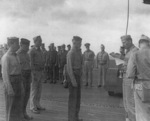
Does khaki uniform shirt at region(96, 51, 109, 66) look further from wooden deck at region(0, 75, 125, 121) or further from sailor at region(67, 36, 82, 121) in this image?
sailor at region(67, 36, 82, 121)

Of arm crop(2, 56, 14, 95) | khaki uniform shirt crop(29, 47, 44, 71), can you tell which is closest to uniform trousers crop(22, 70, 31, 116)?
khaki uniform shirt crop(29, 47, 44, 71)

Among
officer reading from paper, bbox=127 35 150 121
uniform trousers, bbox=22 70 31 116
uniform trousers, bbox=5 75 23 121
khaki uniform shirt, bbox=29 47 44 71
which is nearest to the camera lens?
officer reading from paper, bbox=127 35 150 121

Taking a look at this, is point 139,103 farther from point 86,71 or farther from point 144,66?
point 86,71

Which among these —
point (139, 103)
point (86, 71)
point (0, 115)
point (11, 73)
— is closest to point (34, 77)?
point (0, 115)

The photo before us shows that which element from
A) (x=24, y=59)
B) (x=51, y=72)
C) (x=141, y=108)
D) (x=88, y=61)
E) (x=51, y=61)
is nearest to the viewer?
(x=141, y=108)

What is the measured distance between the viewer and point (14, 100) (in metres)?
6.91

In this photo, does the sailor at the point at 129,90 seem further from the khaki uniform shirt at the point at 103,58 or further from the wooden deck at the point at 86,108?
the khaki uniform shirt at the point at 103,58

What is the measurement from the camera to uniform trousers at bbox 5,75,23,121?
22.6 ft

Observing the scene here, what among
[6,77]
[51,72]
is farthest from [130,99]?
[51,72]

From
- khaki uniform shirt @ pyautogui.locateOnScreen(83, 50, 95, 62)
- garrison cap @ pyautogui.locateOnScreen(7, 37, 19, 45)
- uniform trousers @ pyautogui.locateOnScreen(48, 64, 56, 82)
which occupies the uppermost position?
garrison cap @ pyautogui.locateOnScreen(7, 37, 19, 45)

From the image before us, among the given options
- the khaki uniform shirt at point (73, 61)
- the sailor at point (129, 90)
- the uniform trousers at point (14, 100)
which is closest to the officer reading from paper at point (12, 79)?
the uniform trousers at point (14, 100)

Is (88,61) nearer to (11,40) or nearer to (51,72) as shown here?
(51,72)

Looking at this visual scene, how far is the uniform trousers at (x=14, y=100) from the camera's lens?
22.6 feet

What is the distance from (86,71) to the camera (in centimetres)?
1716
